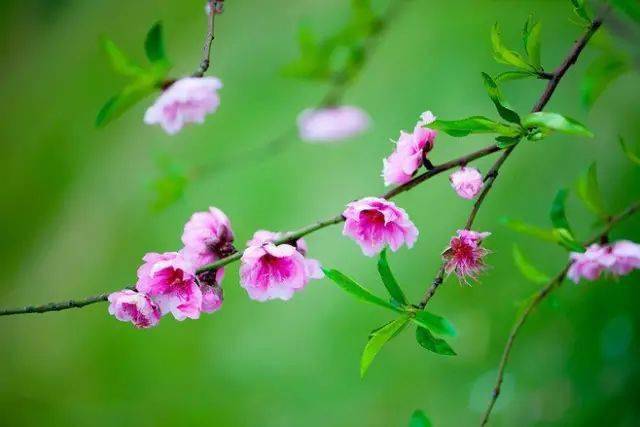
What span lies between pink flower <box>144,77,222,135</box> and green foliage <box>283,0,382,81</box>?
→ 306 mm

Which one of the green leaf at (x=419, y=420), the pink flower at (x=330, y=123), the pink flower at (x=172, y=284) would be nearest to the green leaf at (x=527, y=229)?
the green leaf at (x=419, y=420)

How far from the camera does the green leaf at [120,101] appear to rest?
646mm

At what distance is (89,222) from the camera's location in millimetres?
1765

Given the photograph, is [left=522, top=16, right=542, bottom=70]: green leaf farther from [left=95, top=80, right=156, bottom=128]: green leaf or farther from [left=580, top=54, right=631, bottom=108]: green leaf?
[left=95, top=80, right=156, bottom=128]: green leaf

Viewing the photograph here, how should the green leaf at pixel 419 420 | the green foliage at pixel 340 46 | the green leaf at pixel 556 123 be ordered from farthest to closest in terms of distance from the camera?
the green foliage at pixel 340 46 → the green leaf at pixel 419 420 → the green leaf at pixel 556 123

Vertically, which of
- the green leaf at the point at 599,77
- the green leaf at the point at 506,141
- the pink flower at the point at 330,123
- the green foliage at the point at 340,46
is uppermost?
the pink flower at the point at 330,123

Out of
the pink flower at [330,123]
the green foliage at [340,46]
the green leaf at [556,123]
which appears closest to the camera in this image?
the green leaf at [556,123]

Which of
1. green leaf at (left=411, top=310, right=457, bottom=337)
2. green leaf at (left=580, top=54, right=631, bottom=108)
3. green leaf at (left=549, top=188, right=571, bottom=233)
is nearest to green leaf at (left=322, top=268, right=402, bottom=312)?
green leaf at (left=411, top=310, right=457, bottom=337)

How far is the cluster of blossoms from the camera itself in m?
0.68

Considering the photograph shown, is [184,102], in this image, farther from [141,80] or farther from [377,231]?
[377,231]

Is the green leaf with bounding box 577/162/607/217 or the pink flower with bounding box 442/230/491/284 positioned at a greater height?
the green leaf with bounding box 577/162/607/217

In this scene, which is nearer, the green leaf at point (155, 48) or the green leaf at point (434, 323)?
the green leaf at point (434, 323)

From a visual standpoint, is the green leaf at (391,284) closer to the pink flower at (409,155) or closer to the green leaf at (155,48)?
the pink flower at (409,155)

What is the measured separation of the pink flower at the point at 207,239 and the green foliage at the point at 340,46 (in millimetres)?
412
